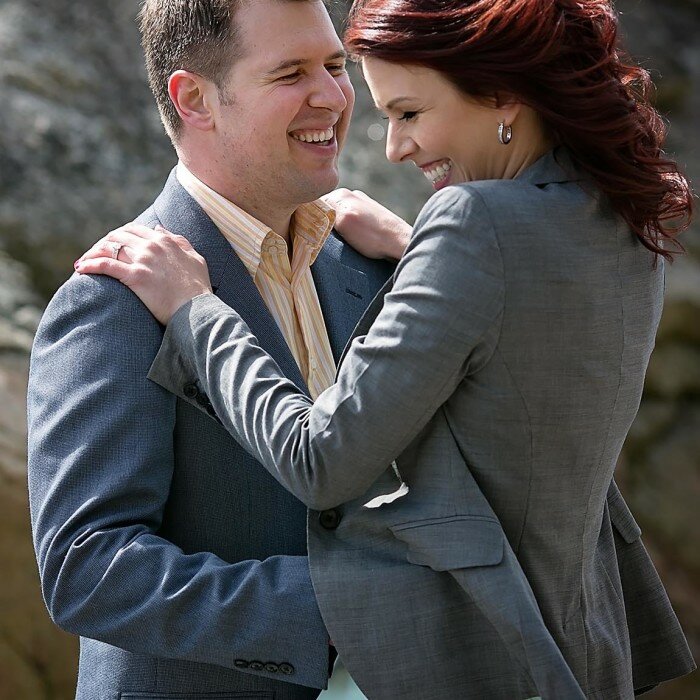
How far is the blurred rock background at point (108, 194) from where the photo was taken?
13.8 ft

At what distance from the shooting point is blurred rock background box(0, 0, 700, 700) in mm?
4195

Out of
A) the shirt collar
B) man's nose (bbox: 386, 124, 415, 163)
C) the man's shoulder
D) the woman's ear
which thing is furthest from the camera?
the man's shoulder

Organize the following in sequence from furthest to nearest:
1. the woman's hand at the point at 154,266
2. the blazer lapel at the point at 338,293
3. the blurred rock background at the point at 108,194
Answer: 1. the blurred rock background at the point at 108,194
2. the blazer lapel at the point at 338,293
3. the woman's hand at the point at 154,266

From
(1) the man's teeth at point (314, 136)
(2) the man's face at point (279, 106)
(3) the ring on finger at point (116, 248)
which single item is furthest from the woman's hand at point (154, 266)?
(1) the man's teeth at point (314, 136)

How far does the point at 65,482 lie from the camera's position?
6.01 feet

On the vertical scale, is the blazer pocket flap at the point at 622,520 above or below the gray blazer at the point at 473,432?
below

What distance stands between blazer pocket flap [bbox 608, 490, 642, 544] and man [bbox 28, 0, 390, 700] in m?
0.54

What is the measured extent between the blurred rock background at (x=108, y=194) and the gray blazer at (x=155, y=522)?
1828mm

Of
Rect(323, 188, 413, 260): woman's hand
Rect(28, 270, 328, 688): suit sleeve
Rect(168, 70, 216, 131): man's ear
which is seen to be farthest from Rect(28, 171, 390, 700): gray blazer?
Rect(323, 188, 413, 260): woman's hand

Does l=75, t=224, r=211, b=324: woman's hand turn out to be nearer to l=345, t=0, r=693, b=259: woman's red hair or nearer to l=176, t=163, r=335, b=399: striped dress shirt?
l=176, t=163, r=335, b=399: striped dress shirt

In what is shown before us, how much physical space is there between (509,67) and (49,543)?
103 cm

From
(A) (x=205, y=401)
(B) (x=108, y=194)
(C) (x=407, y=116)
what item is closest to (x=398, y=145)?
(C) (x=407, y=116)

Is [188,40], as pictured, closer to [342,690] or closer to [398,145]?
[398,145]

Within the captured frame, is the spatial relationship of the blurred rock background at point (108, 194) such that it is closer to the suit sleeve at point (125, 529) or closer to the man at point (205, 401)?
the man at point (205, 401)
